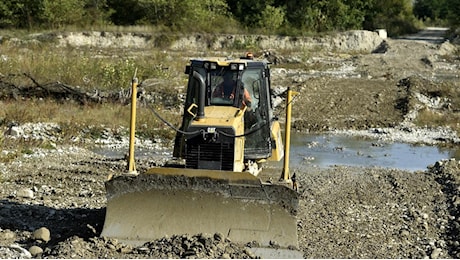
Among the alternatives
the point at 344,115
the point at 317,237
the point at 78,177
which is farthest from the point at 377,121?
the point at 317,237

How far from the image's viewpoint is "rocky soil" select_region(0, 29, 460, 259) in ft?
28.1

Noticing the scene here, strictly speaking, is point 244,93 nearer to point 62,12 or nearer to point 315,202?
point 315,202

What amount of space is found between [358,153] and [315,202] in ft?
19.7

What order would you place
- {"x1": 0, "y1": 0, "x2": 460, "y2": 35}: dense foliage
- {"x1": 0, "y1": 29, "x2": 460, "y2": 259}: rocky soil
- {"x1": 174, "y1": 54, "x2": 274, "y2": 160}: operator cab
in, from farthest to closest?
{"x1": 0, "y1": 0, "x2": 460, "y2": 35}: dense foliage < {"x1": 174, "y1": 54, "x2": 274, "y2": 160}: operator cab < {"x1": 0, "y1": 29, "x2": 460, "y2": 259}: rocky soil

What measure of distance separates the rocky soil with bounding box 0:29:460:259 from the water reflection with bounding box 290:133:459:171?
0.67m

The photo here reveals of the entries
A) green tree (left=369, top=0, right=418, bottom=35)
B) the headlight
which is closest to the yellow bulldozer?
the headlight

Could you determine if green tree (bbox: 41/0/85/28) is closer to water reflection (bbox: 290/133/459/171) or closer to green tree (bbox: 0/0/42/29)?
green tree (bbox: 0/0/42/29)

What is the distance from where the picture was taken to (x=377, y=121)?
22.2 m

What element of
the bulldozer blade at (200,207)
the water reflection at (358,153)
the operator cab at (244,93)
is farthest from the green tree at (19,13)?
the bulldozer blade at (200,207)

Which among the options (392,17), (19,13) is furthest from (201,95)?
(392,17)

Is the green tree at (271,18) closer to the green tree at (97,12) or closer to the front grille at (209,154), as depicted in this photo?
the green tree at (97,12)

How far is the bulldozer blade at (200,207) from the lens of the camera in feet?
29.5

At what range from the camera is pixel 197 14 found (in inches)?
2168

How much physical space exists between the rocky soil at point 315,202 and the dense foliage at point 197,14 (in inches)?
1268
